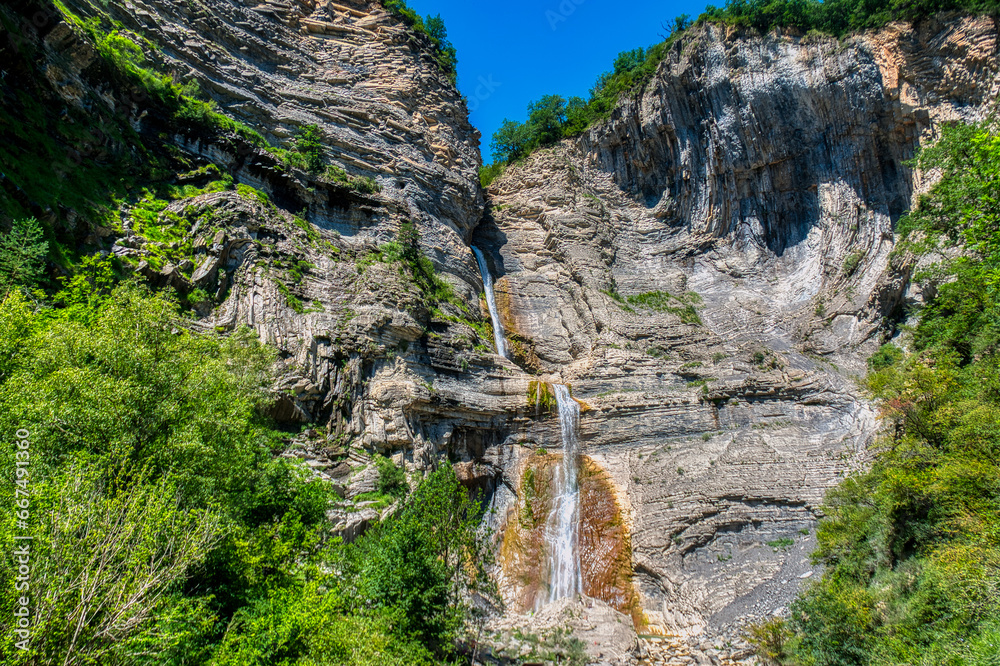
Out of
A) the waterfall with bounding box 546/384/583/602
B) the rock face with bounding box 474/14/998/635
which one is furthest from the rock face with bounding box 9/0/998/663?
the waterfall with bounding box 546/384/583/602

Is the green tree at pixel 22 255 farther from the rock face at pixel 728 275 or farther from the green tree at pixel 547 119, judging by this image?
the green tree at pixel 547 119

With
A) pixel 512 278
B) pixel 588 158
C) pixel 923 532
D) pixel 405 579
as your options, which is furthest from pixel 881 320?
pixel 405 579

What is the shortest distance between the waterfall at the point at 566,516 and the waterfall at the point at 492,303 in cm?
509

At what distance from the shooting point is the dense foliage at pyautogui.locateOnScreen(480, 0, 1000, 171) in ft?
105

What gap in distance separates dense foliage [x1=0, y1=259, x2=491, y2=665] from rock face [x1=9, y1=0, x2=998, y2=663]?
3.19m

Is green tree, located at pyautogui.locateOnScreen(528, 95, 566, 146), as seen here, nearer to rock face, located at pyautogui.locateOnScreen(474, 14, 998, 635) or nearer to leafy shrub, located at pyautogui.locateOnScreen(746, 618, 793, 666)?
rock face, located at pyautogui.locateOnScreen(474, 14, 998, 635)

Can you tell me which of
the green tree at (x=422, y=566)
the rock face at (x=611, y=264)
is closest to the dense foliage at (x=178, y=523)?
the green tree at (x=422, y=566)

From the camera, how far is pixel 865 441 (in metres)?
21.7

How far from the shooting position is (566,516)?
23688mm

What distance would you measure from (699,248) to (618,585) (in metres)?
23.9

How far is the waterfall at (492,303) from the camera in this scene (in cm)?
3064

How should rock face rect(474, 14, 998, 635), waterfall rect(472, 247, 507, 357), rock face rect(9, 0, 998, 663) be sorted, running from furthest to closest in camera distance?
waterfall rect(472, 247, 507, 357)
rock face rect(474, 14, 998, 635)
rock face rect(9, 0, 998, 663)

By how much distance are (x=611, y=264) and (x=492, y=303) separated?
9093mm

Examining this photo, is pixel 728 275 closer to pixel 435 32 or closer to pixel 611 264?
pixel 611 264
